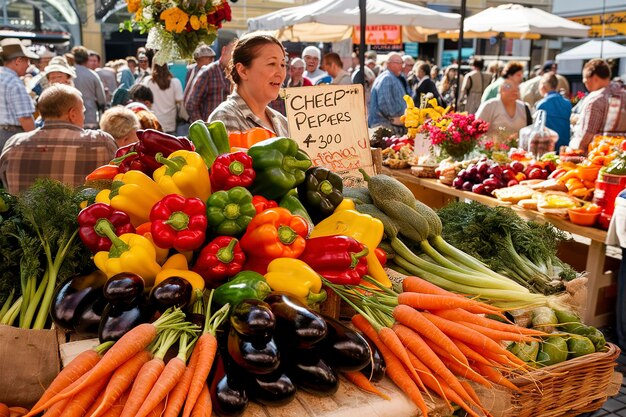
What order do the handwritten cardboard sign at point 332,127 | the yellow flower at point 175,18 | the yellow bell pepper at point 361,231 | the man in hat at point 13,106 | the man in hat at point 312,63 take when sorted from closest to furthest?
the yellow bell pepper at point 361,231 < the handwritten cardboard sign at point 332,127 < the yellow flower at point 175,18 < the man in hat at point 13,106 < the man in hat at point 312,63

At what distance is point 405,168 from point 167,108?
359 centimetres

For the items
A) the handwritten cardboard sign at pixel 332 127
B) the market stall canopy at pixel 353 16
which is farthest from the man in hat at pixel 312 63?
the handwritten cardboard sign at pixel 332 127

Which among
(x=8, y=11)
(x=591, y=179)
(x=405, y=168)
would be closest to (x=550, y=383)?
(x=591, y=179)

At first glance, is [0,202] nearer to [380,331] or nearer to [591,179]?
[380,331]

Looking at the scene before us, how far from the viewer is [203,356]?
57.1 inches

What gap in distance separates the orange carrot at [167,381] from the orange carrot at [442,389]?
2.25 ft

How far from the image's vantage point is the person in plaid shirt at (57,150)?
13.0 feet

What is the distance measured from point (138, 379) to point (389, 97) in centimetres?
731

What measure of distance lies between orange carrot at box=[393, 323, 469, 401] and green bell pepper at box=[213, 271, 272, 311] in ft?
1.48

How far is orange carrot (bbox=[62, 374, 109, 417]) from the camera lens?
54.2 inches

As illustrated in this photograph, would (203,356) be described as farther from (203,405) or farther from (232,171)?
(232,171)

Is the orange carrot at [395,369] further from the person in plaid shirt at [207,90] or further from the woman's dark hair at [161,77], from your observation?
the woman's dark hair at [161,77]

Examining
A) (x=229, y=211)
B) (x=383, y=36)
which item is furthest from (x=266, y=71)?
(x=383, y=36)

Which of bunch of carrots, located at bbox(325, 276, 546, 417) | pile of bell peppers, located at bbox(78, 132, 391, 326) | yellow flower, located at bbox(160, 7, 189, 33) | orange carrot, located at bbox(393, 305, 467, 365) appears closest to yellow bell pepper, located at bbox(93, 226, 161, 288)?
pile of bell peppers, located at bbox(78, 132, 391, 326)
